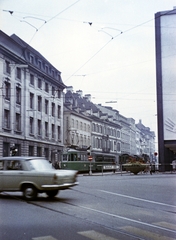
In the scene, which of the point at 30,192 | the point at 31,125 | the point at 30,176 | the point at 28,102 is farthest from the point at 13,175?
the point at 28,102

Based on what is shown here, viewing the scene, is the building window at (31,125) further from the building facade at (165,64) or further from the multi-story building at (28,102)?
the building facade at (165,64)

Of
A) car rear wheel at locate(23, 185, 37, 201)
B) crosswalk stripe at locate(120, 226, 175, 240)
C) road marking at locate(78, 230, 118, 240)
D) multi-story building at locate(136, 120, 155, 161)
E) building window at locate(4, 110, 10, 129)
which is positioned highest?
building window at locate(4, 110, 10, 129)

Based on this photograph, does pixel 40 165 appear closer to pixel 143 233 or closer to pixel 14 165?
pixel 14 165

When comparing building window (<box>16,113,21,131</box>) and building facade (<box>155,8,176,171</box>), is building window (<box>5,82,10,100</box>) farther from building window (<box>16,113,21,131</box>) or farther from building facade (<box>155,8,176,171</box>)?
building facade (<box>155,8,176,171</box>)

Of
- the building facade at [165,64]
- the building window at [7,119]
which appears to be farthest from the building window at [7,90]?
the building facade at [165,64]

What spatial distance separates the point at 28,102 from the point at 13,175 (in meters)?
2.01

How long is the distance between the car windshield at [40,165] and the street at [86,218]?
768mm

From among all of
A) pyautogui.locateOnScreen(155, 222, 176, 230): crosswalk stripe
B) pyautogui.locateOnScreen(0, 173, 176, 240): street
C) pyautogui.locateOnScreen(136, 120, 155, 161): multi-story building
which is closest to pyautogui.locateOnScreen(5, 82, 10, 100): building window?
pyautogui.locateOnScreen(0, 173, 176, 240): street

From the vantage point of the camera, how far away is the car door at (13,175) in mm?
8297

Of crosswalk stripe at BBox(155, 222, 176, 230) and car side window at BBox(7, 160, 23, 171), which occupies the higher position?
car side window at BBox(7, 160, 23, 171)

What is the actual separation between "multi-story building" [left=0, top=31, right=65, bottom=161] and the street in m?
1.32

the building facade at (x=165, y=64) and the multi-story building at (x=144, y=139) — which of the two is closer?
the building facade at (x=165, y=64)

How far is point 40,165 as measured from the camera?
8180mm

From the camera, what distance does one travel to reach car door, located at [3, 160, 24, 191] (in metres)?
8.30
